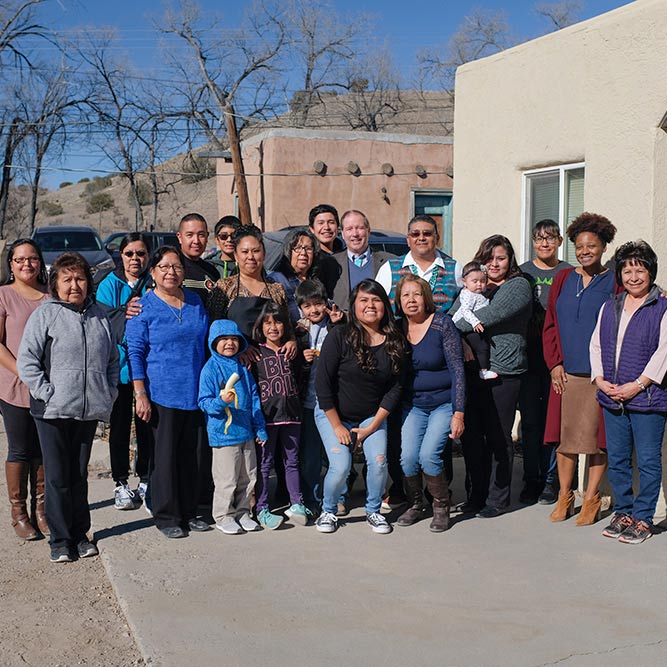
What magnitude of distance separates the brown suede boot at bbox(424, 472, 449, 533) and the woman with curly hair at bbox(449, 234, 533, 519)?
1.36ft

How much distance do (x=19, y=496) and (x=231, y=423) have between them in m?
1.51

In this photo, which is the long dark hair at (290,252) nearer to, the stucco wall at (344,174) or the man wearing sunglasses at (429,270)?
the man wearing sunglasses at (429,270)

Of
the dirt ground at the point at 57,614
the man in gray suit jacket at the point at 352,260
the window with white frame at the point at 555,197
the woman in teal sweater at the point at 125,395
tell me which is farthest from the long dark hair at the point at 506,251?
the dirt ground at the point at 57,614

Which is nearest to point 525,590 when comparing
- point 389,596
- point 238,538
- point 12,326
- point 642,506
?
point 389,596

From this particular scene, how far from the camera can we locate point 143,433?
6.28 metres

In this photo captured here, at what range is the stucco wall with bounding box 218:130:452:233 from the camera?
73.9ft

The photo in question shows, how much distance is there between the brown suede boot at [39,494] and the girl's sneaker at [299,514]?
164 cm

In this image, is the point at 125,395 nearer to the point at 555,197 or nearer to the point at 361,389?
the point at 361,389

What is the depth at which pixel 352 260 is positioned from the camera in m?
6.46

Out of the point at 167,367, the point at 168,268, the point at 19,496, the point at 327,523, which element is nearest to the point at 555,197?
the point at 327,523

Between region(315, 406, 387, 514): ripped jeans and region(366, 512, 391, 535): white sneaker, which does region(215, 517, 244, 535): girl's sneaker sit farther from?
region(366, 512, 391, 535): white sneaker

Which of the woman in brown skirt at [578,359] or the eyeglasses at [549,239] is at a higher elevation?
the eyeglasses at [549,239]

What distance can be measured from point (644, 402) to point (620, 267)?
850 millimetres

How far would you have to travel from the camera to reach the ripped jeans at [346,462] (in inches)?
230
